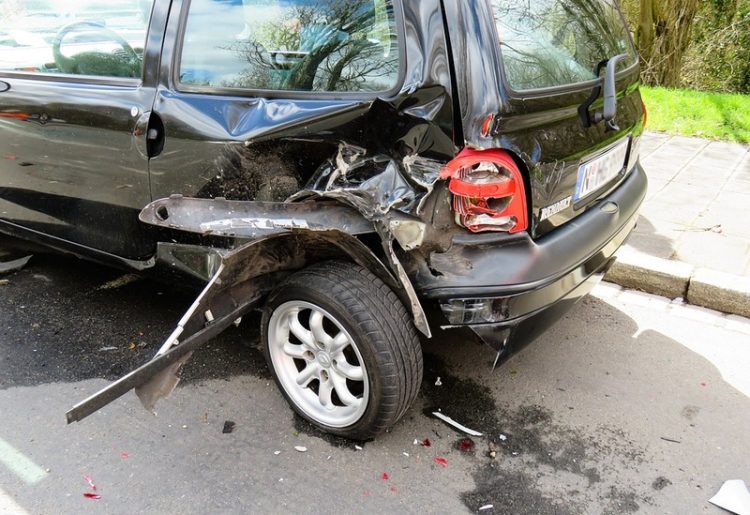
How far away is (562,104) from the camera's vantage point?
242 cm

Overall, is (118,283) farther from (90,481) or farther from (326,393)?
(326,393)

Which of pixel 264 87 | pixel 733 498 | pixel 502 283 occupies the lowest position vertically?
pixel 733 498

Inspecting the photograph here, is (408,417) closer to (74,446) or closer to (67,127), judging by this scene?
(74,446)

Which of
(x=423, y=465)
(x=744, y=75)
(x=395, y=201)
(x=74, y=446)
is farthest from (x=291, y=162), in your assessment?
(x=744, y=75)

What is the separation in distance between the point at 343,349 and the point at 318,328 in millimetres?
133

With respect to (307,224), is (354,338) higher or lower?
lower

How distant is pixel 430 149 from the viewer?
2.20m

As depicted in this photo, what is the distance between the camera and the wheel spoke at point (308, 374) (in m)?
2.66

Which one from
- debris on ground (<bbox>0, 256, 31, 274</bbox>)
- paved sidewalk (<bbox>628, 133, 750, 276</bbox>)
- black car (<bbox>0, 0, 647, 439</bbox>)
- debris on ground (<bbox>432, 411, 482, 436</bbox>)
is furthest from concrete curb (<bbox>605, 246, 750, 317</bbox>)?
debris on ground (<bbox>0, 256, 31, 274</bbox>)

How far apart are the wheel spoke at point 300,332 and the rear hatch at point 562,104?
999mm

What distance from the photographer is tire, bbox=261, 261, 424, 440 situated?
2.31 m

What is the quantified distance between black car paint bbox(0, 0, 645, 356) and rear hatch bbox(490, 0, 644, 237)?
10mm

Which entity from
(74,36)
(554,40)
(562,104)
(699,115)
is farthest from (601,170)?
(699,115)

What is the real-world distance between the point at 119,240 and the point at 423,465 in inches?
69.3
